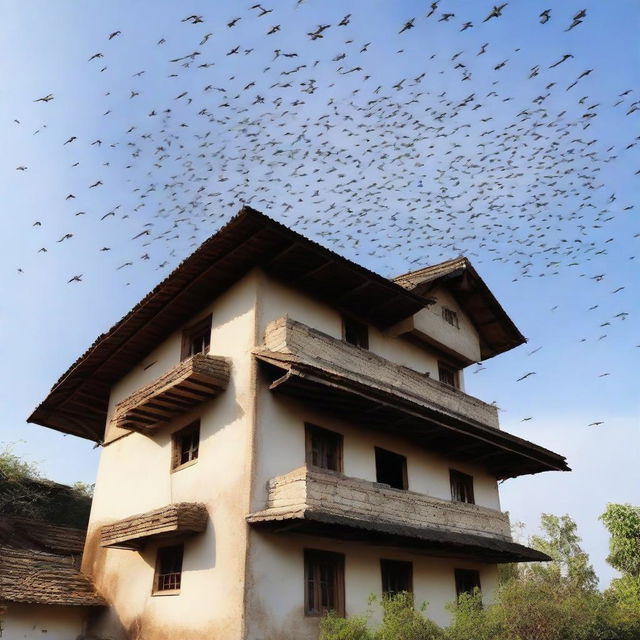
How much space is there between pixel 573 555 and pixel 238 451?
4348 centimetres

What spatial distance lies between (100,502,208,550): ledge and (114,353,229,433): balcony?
2.65 m

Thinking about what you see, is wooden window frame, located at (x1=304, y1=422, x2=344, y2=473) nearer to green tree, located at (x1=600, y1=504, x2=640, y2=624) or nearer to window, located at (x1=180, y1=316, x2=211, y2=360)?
window, located at (x1=180, y1=316, x2=211, y2=360)

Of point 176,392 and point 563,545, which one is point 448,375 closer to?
point 176,392

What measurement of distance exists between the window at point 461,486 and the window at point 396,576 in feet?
11.4

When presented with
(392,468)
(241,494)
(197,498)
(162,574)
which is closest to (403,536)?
(241,494)

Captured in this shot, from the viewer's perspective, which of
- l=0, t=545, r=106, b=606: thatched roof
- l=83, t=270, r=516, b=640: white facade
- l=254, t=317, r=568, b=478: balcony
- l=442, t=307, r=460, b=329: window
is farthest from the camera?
l=442, t=307, r=460, b=329: window

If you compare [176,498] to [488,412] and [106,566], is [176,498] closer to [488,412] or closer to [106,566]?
[106,566]

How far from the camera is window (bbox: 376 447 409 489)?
17.0 meters

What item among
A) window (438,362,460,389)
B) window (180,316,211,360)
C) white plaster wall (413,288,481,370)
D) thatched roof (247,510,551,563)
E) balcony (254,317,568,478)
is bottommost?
thatched roof (247,510,551,563)

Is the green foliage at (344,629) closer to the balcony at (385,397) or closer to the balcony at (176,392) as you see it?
the balcony at (385,397)

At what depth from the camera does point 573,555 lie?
48250 millimetres

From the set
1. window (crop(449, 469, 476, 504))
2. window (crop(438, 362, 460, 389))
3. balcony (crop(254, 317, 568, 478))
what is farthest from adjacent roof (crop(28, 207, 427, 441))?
window (crop(449, 469, 476, 504))

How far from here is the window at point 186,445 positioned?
16.0 meters

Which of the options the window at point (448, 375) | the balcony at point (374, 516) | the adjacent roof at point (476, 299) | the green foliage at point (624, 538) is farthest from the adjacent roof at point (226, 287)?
the green foliage at point (624, 538)
